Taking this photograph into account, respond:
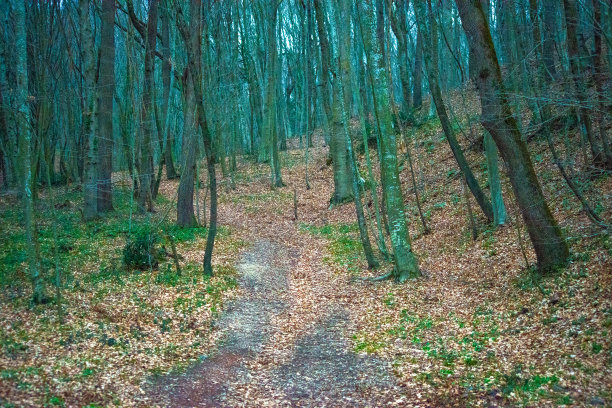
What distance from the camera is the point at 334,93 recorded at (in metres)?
23.2

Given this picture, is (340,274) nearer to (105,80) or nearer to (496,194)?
(496,194)

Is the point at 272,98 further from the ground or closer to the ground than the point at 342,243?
further from the ground

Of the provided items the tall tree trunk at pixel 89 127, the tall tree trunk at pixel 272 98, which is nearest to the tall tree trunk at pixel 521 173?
the tall tree trunk at pixel 89 127

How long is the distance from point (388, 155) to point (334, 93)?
1137 cm

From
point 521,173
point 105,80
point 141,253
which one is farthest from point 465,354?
point 105,80

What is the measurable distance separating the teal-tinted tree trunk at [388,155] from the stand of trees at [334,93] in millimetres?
29

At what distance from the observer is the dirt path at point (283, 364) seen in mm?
7020

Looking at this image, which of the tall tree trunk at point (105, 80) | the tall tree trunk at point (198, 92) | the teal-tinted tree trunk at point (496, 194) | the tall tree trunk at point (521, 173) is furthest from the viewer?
the tall tree trunk at point (105, 80)

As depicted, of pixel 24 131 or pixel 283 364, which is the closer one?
pixel 283 364

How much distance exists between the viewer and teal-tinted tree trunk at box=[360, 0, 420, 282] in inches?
490

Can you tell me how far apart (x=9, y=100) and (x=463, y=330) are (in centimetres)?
1110

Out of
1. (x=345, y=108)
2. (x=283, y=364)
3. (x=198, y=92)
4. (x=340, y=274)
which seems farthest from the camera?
(x=340, y=274)

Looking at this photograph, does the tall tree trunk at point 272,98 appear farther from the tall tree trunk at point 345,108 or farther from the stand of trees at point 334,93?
the tall tree trunk at point 345,108

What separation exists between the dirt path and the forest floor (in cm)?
4
